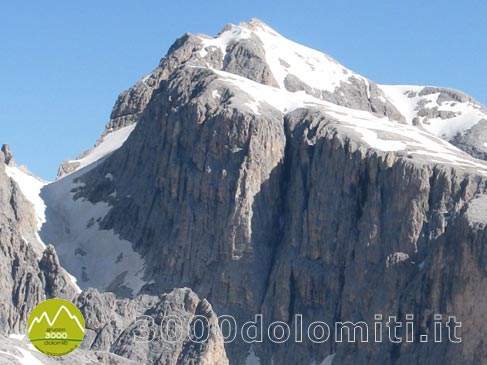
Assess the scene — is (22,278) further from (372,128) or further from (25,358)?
(25,358)

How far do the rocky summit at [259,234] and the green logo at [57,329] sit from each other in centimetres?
6055

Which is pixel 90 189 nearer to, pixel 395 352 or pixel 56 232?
pixel 56 232

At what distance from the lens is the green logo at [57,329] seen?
241 ft

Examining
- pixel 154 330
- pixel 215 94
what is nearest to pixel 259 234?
pixel 215 94

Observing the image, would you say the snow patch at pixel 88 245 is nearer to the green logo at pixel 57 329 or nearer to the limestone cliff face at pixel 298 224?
the limestone cliff face at pixel 298 224

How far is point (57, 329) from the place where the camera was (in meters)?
73.9

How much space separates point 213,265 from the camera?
561 ft

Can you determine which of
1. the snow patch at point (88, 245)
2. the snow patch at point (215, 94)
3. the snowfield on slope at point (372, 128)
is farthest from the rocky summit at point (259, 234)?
the snowfield on slope at point (372, 128)

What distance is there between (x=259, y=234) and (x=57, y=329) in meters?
99.4

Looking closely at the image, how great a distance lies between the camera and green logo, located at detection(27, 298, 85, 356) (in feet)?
241

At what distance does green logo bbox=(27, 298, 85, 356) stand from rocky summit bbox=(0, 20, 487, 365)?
60.5m

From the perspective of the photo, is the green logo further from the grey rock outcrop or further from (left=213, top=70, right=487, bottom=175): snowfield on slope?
(left=213, top=70, right=487, bottom=175): snowfield on slope

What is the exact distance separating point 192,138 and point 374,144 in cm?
2316

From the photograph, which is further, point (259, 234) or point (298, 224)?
point (259, 234)
